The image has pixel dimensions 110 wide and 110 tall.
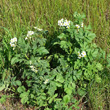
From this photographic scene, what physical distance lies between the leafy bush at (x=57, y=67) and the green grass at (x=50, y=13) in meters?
0.55

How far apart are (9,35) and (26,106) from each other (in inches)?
39.6

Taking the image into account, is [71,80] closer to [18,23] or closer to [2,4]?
[18,23]

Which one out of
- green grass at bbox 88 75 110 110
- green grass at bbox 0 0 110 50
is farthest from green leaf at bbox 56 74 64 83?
green grass at bbox 0 0 110 50

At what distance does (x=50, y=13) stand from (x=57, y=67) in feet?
4.08

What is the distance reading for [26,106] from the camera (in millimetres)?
2396

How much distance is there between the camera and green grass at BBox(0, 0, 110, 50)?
9.47 ft

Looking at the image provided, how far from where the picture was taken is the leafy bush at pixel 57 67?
82.2 inches

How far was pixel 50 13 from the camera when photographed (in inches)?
124

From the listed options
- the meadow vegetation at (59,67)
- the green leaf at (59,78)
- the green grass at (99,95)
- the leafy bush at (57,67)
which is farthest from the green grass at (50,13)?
the green leaf at (59,78)

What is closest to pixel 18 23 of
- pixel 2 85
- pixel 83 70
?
pixel 2 85

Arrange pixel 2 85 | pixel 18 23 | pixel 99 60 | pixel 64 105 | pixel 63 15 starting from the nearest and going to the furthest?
pixel 64 105
pixel 2 85
pixel 99 60
pixel 18 23
pixel 63 15

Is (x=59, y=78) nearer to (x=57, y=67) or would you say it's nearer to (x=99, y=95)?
(x=57, y=67)

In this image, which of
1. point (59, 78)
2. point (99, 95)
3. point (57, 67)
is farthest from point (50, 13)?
point (99, 95)

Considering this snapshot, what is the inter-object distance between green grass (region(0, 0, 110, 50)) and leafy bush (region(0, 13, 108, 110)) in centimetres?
55
